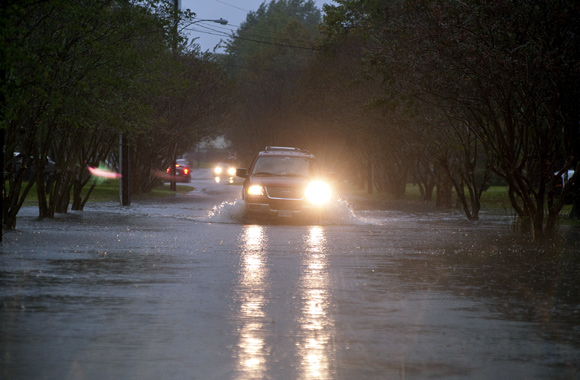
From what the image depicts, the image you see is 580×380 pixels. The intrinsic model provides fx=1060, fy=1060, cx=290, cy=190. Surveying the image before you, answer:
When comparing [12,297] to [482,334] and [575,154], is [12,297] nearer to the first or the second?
[482,334]

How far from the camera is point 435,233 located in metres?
23.6

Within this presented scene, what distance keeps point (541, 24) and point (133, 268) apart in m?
9.87

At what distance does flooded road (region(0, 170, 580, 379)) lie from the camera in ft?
26.3

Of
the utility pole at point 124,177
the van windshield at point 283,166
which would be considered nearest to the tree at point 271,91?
the utility pole at point 124,177

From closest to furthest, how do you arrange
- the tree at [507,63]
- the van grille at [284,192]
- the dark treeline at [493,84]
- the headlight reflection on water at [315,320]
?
the headlight reflection on water at [315,320] < the tree at [507,63] < the dark treeline at [493,84] < the van grille at [284,192]

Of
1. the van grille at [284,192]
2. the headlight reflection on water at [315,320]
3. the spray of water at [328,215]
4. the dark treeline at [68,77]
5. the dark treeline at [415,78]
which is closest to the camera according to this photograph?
the headlight reflection on water at [315,320]

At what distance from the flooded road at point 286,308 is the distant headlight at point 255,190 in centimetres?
609

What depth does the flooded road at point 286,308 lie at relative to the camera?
8031 millimetres

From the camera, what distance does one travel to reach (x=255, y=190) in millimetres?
27406

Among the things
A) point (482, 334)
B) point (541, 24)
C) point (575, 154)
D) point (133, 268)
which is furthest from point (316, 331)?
point (575, 154)

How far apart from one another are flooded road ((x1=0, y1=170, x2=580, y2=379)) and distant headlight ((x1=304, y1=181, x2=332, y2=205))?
20.4 feet

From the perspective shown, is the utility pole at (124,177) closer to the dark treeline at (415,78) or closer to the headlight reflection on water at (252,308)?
the dark treeline at (415,78)

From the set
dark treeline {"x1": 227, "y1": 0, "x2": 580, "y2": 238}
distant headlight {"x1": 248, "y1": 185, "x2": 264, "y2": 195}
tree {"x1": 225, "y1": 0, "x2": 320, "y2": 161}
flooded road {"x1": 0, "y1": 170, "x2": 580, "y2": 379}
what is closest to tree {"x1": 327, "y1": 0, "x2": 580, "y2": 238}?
dark treeline {"x1": 227, "y1": 0, "x2": 580, "y2": 238}

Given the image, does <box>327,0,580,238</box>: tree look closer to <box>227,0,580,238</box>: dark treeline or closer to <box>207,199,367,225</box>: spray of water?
<box>227,0,580,238</box>: dark treeline
